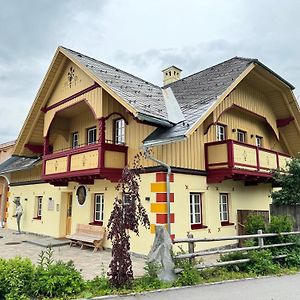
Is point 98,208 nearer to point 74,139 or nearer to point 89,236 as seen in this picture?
point 89,236

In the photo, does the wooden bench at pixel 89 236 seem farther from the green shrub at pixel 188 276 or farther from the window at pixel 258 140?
the window at pixel 258 140

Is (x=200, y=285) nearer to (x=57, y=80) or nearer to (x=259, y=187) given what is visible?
(x=259, y=187)

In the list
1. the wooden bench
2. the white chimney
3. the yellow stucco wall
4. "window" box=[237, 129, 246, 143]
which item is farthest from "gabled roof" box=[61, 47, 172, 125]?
the white chimney

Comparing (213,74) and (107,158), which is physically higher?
(213,74)

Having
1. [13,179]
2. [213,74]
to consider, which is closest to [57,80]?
[213,74]

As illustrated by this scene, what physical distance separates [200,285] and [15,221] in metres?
16.3

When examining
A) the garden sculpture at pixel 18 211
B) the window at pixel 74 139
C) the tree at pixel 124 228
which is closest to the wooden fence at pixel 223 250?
the tree at pixel 124 228

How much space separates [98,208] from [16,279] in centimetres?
766

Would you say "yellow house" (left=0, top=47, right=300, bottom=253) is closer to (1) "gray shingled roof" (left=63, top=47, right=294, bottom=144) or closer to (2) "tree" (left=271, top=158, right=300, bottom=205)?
(1) "gray shingled roof" (left=63, top=47, right=294, bottom=144)

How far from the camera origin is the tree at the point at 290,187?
39.0 feet

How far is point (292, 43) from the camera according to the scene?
1422cm

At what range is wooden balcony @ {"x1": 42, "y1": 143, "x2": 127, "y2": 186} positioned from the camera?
11.2 meters

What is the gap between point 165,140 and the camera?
10172 mm

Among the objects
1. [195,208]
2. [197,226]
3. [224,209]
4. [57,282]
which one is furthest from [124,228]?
[224,209]
